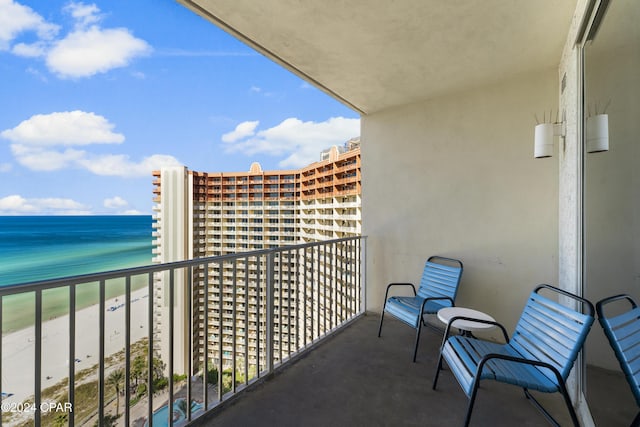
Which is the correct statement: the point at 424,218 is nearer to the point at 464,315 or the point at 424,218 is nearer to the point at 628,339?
the point at 464,315

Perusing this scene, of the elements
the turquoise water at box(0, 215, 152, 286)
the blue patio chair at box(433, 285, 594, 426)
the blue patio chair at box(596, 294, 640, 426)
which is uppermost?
the blue patio chair at box(596, 294, 640, 426)

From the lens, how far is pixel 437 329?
3455 mm

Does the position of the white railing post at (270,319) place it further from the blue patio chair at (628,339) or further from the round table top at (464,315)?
the blue patio chair at (628,339)

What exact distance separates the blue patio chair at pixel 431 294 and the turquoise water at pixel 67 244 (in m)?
13.2

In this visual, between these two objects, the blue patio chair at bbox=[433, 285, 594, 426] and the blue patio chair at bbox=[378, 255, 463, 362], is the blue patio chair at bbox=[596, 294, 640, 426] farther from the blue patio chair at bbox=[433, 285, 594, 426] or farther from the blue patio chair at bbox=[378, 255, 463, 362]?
the blue patio chair at bbox=[378, 255, 463, 362]

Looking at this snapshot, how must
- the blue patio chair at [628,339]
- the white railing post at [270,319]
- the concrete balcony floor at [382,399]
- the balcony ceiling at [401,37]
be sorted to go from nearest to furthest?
the blue patio chair at [628,339] < the concrete balcony floor at [382,399] < the balcony ceiling at [401,37] < the white railing post at [270,319]

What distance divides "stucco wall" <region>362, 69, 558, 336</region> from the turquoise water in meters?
12.8

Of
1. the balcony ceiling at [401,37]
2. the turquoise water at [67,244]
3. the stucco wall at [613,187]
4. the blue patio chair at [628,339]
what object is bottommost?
the turquoise water at [67,244]

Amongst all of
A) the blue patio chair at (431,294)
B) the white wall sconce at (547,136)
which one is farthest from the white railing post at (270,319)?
the white wall sconce at (547,136)

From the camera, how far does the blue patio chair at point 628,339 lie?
136cm

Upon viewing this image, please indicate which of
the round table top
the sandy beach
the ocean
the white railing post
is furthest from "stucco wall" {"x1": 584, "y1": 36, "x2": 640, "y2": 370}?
the ocean

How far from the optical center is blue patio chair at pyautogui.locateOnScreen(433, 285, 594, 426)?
1638 millimetres

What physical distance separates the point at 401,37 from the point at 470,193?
195 cm

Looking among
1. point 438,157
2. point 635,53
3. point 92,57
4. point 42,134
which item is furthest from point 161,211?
point 635,53
